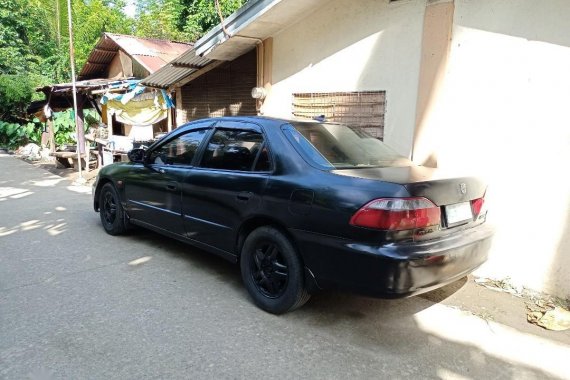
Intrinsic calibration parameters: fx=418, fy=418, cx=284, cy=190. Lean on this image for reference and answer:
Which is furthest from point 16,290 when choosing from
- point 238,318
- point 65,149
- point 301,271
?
point 65,149

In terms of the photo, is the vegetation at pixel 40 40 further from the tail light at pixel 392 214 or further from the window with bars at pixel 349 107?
the tail light at pixel 392 214

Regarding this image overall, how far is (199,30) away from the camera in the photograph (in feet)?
58.6

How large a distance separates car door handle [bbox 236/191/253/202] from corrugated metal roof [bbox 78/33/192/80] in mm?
9659

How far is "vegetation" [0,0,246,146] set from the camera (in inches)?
893

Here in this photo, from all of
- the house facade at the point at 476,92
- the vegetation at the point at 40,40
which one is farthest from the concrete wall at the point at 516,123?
the vegetation at the point at 40,40

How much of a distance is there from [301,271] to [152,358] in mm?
1193

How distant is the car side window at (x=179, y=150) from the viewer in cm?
434

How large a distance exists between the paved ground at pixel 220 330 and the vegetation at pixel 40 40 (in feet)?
58.4

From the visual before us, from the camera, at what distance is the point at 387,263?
2703mm

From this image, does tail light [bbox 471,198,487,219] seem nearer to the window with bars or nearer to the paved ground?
the paved ground

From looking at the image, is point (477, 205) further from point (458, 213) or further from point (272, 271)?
point (272, 271)

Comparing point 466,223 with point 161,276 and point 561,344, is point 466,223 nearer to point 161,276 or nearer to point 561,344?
point 561,344

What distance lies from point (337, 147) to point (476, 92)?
1.81m

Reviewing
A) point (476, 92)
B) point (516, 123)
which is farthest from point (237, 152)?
point (516, 123)
